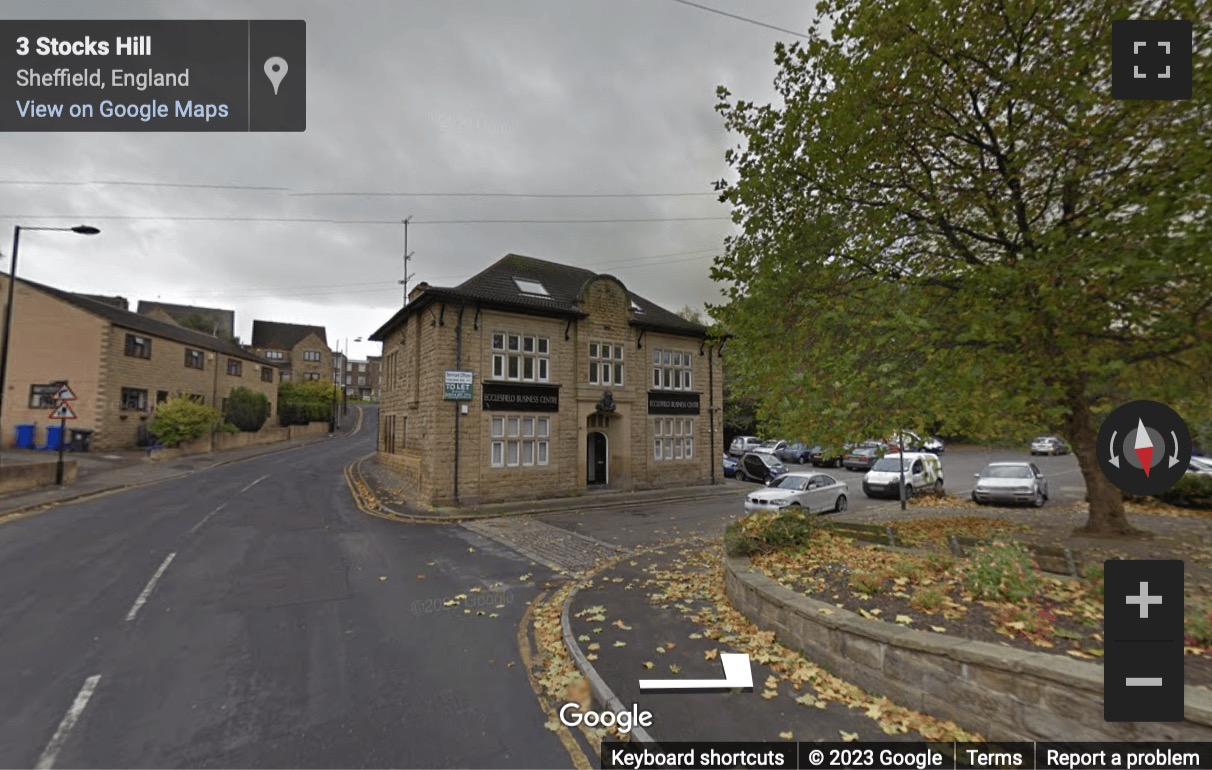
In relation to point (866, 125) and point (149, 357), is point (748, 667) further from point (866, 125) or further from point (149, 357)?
point (149, 357)

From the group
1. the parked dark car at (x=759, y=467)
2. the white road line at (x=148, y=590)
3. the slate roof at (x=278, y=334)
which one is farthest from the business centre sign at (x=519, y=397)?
the slate roof at (x=278, y=334)

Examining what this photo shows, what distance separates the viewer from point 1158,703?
10.8 feet

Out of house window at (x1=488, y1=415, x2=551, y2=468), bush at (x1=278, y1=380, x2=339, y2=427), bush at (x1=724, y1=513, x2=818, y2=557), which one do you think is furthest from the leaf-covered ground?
bush at (x1=278, y1=380, x2=339, y2=427)

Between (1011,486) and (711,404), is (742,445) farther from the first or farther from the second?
(1011,486)

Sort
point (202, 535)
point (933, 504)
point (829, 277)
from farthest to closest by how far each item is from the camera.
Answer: point (933, 504)
point (202, 535)
point (829, 277)

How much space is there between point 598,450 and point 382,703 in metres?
17.4

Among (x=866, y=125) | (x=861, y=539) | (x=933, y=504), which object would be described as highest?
(x=866, y=125)

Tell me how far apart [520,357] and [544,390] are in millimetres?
1525

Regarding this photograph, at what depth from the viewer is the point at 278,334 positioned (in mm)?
71938

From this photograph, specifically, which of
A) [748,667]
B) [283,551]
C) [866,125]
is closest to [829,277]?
[866,125]

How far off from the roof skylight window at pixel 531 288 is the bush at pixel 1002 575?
54.6ft

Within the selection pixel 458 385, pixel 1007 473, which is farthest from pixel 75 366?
pixel 1007 473

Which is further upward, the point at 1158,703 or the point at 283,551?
the point at 1158,703

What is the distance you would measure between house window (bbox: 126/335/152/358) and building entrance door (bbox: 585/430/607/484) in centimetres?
3056
